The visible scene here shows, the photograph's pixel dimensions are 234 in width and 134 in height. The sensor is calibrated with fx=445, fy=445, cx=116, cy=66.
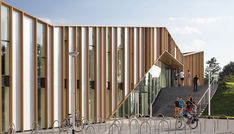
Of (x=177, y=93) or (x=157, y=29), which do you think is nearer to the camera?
(x=157, y=29)

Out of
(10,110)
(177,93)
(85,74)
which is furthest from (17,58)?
(177,93)

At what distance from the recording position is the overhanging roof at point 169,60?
41.1 m

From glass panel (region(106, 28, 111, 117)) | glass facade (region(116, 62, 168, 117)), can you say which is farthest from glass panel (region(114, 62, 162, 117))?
glass panel (region(106, 28, 111, 117))

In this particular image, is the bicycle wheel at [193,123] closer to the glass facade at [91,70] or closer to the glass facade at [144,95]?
the glass facade at [91,70]

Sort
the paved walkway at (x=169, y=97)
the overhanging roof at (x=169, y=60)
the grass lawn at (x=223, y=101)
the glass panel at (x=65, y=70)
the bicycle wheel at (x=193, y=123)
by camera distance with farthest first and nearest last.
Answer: the overhanging roof at (x=169, y=60), the grass lawn at (x=223, y=101), the paved walkway at (x=169, y=97), the glass panel at (x=65, y=70), the bicycle wheel at (x=193, y=123)

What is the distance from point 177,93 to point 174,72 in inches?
329

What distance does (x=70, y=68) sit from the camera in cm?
2897

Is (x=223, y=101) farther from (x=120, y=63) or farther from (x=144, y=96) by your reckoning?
(x=120, y=63)

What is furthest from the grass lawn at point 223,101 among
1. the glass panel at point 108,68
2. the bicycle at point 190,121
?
the bicycle at point 190,121

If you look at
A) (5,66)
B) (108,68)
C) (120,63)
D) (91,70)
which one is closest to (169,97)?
(120,63)

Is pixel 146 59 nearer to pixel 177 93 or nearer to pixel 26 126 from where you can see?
pixel 177 93

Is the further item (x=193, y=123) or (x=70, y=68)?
(x=70, y=68)

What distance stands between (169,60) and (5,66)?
24.9 meters

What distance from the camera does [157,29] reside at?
37.8 m
